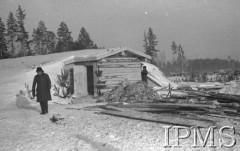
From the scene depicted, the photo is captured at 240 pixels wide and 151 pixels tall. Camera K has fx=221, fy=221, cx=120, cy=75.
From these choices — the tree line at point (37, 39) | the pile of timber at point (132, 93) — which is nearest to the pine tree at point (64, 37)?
the tree line at point (37, 39)

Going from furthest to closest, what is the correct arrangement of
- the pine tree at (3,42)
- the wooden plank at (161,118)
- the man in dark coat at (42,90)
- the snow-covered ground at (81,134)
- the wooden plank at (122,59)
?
the pine tree at (3,42) < the wooden plank at (122,59) < the man in dark coat at (42,90) < the wooden plank at (161,118) < the snow-covered ground at (81,134)

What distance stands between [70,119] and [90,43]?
52.6m

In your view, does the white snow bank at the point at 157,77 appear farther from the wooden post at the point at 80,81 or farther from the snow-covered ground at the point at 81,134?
the snow-covered ground at the point at 81,134

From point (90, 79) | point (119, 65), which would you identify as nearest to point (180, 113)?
point (119, 65)

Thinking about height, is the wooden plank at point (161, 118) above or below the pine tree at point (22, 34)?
below

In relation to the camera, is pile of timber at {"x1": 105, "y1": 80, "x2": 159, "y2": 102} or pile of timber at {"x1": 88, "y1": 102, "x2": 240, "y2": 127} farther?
pile of timber at {"x1": 105, "y1": 80, "x2": 159, "y2": 102}

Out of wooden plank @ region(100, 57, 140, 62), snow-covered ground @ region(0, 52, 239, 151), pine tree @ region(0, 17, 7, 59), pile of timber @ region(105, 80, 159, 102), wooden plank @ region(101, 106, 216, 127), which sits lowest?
snow-covered ground @ region(0, 52, 239, 151)

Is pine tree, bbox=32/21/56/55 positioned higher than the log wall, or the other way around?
pine tree, bbox=32/21/56/55

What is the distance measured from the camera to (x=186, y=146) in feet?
14.5

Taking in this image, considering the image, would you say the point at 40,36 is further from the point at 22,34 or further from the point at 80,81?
the point at 80,81

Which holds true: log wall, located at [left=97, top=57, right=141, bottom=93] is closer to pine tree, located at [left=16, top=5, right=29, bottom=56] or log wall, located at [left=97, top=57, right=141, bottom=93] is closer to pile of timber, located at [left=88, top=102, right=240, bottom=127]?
pile of timber, located at [left=88, top=102, right=240, bottom=127]

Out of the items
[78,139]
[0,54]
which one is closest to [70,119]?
[78,139]

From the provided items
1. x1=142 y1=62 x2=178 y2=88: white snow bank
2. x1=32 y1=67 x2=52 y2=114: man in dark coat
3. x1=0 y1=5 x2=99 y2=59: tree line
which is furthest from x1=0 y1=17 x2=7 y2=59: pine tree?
x1=32 y1=67 x2=52 y2=114: man in dark coat

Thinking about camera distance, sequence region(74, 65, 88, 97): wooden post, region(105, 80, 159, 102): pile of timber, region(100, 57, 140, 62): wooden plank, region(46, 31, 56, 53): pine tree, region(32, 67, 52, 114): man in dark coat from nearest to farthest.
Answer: region(32, 67, 52, 114): man in dark coat
region(105, 80, 159, 102): pile of timber
region(74, 65, 88, 97): wooden post
region(100, 57, 140, 62): wooden plank
region(46, 31, 56, 53): pine tree
